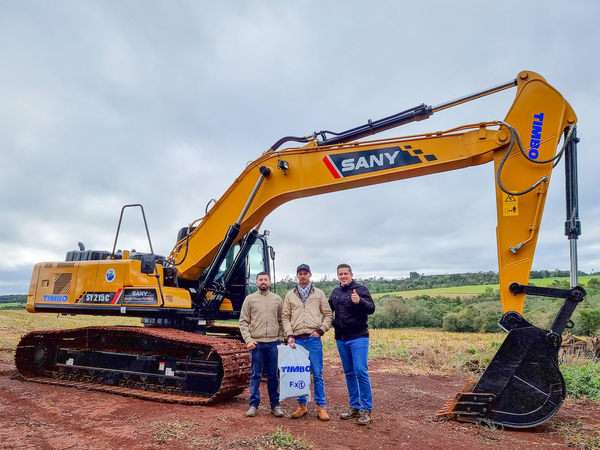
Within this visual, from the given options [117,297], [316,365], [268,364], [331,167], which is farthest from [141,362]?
[331,167]

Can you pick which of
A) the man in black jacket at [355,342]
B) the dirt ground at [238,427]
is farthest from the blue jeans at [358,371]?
the dirt ground at [238,427]

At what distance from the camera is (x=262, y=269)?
934 centimetres

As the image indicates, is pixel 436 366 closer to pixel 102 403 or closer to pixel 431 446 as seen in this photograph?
pixel 431 446

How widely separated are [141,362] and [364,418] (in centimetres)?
398

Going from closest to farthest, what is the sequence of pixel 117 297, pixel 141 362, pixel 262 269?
pixel 141 362 → pixel 117 297 → pixel 262 269

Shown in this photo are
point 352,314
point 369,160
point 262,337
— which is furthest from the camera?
point 369,160

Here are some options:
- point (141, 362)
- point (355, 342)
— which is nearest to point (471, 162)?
point (355, 342)

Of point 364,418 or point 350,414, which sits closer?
point 364,418

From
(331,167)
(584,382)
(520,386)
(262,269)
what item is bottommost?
(584,382)

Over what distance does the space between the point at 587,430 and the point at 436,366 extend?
5290 millimetres

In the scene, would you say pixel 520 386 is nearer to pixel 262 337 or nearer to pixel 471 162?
pixel 471 162

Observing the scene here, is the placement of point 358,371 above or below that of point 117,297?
below

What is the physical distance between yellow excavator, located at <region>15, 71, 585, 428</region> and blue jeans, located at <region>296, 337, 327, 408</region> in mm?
1360

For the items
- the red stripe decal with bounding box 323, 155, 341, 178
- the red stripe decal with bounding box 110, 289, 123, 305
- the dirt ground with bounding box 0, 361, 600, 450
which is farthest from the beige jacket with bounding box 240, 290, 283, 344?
the red stripe decal with bounding box 110, 289, 123, 305
